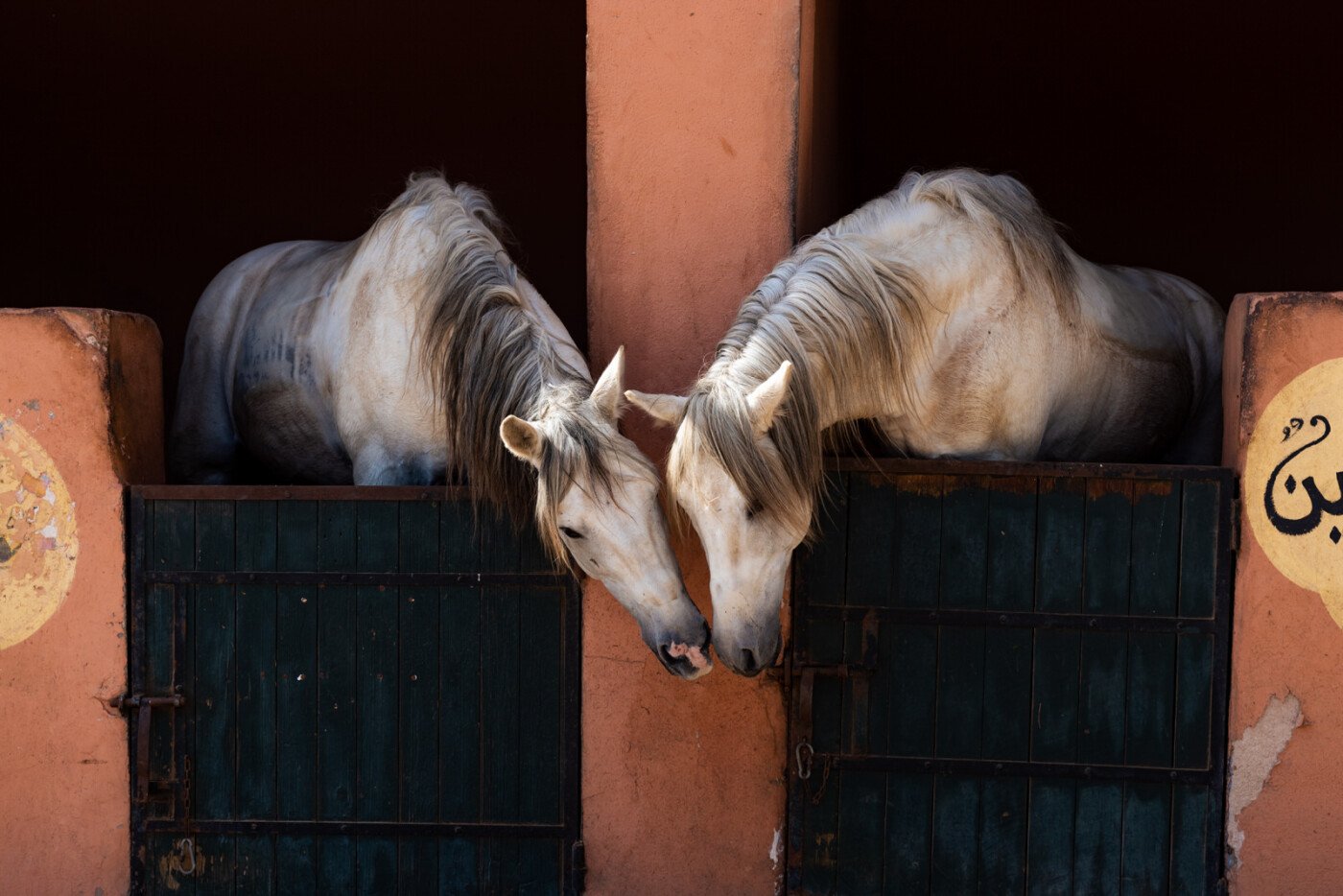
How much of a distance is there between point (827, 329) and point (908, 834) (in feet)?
4.36

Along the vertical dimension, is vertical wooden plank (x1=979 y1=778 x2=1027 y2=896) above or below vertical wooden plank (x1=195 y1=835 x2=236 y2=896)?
above

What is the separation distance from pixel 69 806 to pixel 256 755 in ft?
1.74

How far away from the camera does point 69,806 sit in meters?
3.65

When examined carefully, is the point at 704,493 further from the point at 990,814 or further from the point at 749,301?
the point at 990,814

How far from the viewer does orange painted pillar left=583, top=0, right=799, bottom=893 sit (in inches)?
142

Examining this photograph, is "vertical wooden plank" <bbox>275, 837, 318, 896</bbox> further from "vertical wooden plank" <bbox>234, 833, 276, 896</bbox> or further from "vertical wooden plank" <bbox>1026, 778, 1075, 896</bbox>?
"vertical wooden plank" <bbox>1026, 778, 1075, 896</bbox>

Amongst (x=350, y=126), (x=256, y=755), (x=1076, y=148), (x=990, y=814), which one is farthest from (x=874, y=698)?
(x=350, y=126)

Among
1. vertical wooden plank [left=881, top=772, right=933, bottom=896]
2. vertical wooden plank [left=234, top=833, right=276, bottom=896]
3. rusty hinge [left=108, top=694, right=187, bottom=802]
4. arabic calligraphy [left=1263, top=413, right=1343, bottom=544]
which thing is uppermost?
arabic calligraphy [left=1263, top=413, right=1343, bottom=544]

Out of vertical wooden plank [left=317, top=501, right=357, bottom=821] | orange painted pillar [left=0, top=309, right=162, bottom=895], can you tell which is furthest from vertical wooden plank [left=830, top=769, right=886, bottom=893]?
orange painted pillar [left=0, top=309, right=162, bottom=895]

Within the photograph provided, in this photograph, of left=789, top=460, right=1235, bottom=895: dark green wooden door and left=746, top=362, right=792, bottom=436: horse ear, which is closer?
left=746, top=362, right=792, bottom=436: horse ear

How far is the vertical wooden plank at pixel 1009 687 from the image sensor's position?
348 centimetres

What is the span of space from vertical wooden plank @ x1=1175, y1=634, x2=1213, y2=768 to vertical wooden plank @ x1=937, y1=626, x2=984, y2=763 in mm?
497

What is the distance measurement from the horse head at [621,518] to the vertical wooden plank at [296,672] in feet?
2.49

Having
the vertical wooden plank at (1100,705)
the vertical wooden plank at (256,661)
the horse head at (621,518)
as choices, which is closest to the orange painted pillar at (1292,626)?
the vertical wooden plank at (1100,705)
